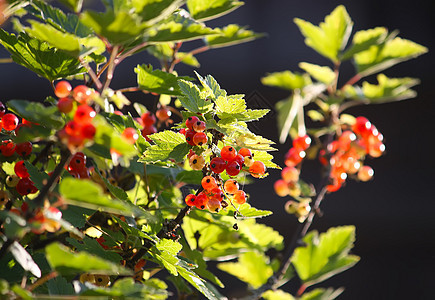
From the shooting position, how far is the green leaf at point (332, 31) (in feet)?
3.06

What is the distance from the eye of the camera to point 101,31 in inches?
18.4

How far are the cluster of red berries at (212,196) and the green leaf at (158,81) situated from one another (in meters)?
0.15

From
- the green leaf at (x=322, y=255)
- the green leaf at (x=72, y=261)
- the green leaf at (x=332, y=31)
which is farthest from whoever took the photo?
the green leaf at (x=332, y=31)

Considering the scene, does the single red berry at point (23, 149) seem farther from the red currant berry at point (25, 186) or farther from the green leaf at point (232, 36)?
the green leaf at point (232, 36)

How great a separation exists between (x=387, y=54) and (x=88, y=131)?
749 mm

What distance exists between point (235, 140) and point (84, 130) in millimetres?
234

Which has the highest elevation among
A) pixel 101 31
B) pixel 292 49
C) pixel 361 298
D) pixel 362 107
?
pixel 101 31

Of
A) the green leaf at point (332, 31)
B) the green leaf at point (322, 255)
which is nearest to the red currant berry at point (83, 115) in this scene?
the green leaf at point (322, 255)

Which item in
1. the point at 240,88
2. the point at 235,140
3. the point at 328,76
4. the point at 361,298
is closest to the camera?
the point at 235,140

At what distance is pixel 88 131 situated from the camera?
0.41 meters

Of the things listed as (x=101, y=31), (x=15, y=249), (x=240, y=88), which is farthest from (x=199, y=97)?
(x=240, y=88)

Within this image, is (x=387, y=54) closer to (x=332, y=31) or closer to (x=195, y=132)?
(x=332, y=31)

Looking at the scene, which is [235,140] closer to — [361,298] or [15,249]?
[15,249]

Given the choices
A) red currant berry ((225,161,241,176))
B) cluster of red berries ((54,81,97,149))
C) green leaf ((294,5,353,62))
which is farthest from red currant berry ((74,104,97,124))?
green leaf ((294,5,353,62))
